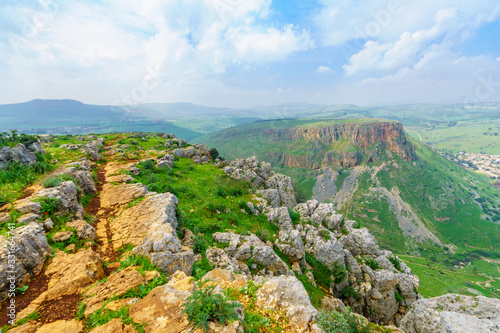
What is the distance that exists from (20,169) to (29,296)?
48.0 ft

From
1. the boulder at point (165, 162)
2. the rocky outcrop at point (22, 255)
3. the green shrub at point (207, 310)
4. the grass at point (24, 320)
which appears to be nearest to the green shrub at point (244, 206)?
the boulder at point (165, 162)

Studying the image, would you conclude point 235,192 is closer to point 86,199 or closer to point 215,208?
point 215,208

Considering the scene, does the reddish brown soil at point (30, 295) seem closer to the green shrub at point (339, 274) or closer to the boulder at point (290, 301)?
the boulder at point (290, 301)

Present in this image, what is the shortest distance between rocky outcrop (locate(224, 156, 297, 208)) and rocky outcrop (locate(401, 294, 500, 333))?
18.8 m

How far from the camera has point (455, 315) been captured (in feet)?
33.9

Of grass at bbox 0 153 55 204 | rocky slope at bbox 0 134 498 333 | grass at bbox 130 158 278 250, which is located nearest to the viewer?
rocky slope at bbox 0 134 498 333

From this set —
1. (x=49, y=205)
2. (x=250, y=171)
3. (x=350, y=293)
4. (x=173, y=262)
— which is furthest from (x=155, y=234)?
(x=250, y=171)

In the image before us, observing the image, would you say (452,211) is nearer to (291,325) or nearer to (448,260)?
(448,260)

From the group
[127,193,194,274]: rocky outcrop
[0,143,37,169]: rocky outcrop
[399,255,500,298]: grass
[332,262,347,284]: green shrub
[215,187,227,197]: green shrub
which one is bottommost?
[399,255,500,298]: grass

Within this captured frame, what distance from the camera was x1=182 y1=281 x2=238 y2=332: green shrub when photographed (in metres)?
5.97

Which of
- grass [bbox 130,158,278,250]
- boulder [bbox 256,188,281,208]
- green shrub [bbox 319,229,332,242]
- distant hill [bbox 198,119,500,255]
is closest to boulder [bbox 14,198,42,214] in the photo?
grass [bbox 130,158,278,250]

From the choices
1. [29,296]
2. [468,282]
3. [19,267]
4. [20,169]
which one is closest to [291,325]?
[29,296]

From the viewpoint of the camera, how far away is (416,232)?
131000 mm

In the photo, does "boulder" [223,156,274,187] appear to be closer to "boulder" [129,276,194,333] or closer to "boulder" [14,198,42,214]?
"boulder" [14,198,42,214]
